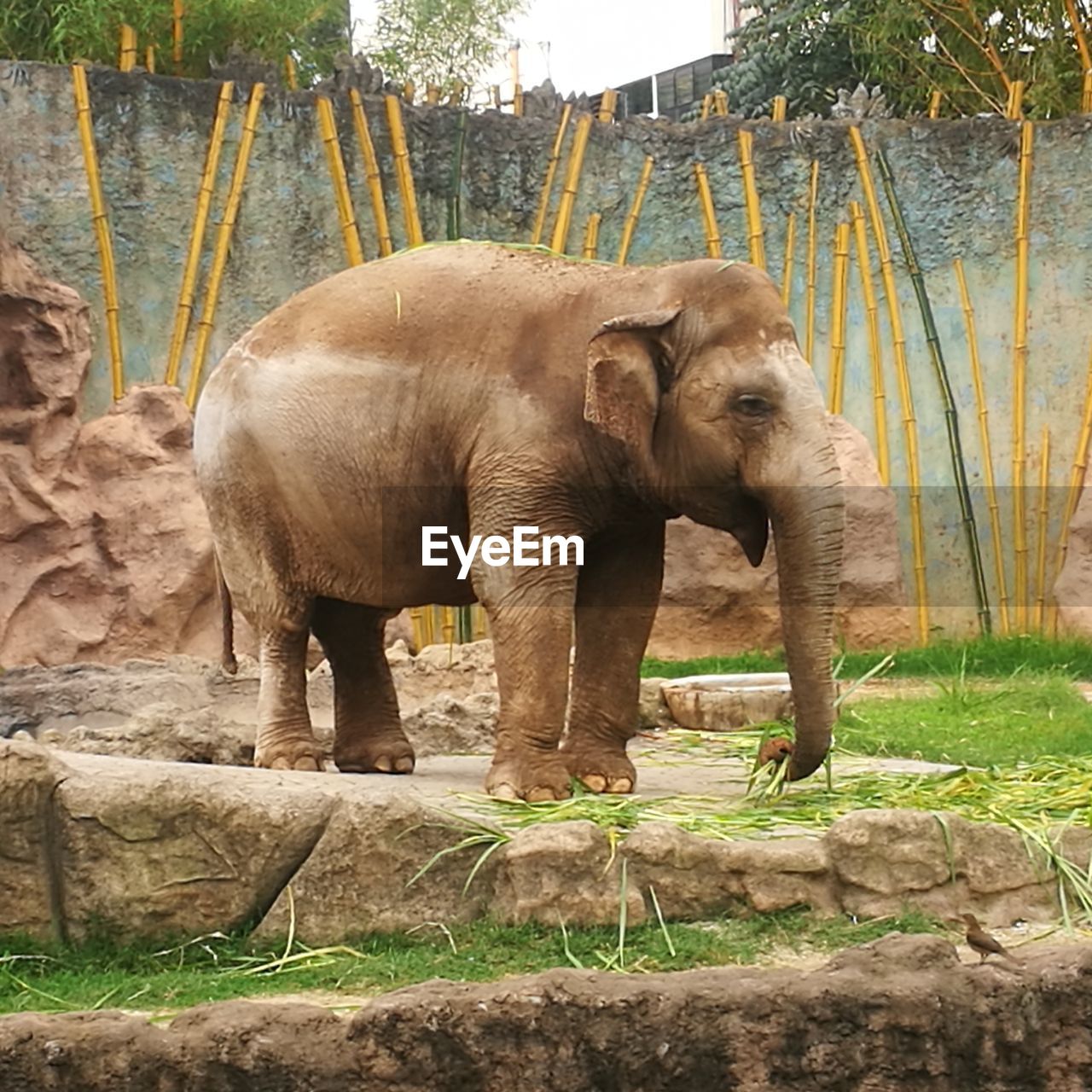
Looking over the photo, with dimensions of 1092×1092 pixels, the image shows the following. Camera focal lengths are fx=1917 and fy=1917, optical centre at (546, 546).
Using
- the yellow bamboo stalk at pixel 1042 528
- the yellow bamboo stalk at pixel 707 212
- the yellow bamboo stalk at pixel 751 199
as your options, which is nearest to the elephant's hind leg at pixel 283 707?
the yellow bamboo stalk at pixel 707 212

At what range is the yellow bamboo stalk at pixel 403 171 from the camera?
10602mm

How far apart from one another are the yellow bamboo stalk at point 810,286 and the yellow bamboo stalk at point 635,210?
1.01m

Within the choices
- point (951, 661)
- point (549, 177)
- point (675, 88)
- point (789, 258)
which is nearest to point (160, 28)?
point (549, 177)

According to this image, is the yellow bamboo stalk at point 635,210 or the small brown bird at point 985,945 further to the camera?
the yellow bamboo stalk at point 635,210

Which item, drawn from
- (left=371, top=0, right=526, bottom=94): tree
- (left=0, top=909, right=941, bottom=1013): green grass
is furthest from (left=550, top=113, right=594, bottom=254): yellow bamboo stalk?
(left=0, top=909, right=941, bottom=1013): green grass

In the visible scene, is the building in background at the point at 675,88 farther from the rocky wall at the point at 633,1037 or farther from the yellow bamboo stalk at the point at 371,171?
the rocky wall at the point at 633,1037

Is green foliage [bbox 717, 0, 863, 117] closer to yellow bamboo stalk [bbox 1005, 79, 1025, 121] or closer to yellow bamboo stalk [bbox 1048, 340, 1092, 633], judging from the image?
yellow bamboo stalk [bbox 1005, 79, 1025, 121]

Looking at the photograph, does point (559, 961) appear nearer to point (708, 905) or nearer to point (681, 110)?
point (708, 905)

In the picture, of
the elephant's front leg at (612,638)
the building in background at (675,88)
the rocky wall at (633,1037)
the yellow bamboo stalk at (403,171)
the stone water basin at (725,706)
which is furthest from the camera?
the building in background at (675,88)

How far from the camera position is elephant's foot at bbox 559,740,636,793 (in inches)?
197

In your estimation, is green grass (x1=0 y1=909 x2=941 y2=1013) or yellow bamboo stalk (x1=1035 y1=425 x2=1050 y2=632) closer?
green grass (x1=0 y1=909 x2=941 y2=1013)

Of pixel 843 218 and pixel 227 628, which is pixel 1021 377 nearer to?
pixel 843 218

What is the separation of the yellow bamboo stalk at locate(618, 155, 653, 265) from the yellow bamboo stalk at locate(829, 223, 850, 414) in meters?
1.20

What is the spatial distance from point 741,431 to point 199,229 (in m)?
6.02
